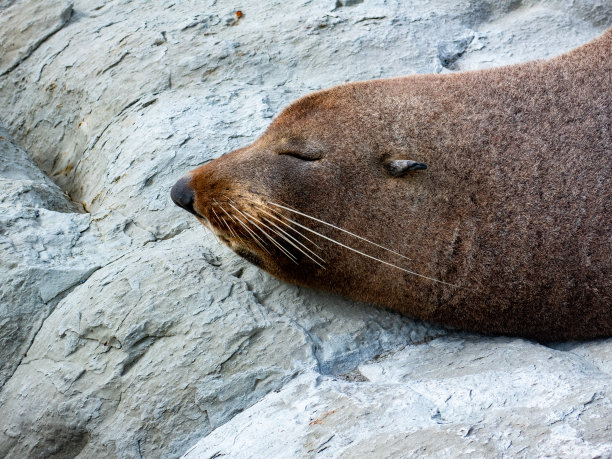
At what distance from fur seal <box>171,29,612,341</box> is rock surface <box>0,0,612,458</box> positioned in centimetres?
21

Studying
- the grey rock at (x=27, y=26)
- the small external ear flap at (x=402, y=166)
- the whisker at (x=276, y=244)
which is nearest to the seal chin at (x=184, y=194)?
the whisker at (x=276, y=244)

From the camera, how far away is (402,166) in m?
3.37

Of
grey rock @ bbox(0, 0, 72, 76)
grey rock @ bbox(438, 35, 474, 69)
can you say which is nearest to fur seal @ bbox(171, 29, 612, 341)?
grey rock @ bbox(438, 35, 474, 69)

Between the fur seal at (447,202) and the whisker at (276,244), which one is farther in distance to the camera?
the whisker at (276,244)

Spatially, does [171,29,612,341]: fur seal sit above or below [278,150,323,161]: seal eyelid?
below

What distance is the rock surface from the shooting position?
271 centimetres

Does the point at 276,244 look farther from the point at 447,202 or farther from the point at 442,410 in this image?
the point at 442,410

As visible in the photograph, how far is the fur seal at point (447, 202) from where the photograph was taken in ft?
10.7

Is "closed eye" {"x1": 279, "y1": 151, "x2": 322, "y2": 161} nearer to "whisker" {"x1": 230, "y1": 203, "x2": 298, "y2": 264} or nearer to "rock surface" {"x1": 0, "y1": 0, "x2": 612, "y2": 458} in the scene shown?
"whisker" {"x1": 230, "y1": 203, "x2": 298, "y2": 264}

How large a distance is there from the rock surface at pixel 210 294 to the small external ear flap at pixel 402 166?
0.73 metres

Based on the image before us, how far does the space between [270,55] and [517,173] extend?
8.93 feet

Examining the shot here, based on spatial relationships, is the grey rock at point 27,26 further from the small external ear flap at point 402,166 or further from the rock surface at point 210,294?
the small external ear flap at point 402,166

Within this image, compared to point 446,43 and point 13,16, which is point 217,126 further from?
point 13,16

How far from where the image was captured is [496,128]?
11.3 feet
